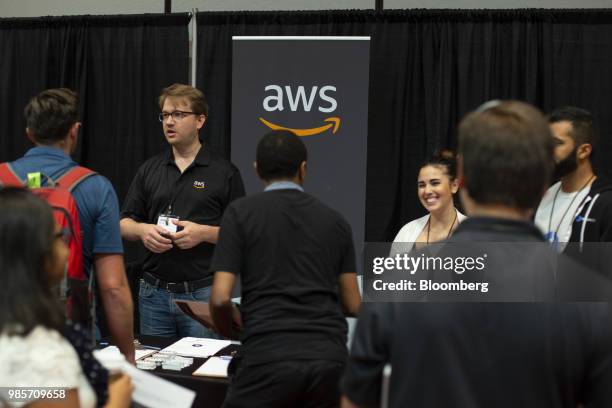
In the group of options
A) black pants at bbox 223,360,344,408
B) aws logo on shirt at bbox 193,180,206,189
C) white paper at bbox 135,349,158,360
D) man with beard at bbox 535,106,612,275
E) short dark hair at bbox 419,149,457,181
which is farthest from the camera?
short dark hair at bbox 419,149,457,181

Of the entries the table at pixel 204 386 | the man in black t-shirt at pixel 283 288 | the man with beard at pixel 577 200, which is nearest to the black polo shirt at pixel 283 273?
the man in black t-shirt at pixel 283 288

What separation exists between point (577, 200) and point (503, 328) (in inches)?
76.7

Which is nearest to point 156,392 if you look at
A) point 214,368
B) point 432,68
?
point 214,368

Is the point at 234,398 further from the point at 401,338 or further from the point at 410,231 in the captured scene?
the point at 410,231

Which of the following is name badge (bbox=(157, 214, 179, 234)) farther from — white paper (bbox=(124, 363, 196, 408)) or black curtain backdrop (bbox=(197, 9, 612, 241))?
white paper (bbox=(124, 363, 196, 408))

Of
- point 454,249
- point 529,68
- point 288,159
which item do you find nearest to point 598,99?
point 529,68

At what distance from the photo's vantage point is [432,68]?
4.48 m

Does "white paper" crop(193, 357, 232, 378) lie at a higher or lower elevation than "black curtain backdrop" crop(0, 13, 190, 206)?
lower

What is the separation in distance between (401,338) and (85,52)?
430 cm

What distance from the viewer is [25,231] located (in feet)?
4.18

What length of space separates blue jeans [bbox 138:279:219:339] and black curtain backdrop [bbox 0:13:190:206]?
1780 mm

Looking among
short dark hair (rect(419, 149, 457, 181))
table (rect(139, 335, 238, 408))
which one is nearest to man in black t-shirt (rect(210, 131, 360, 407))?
table (rect(139, 335, 238, 408))

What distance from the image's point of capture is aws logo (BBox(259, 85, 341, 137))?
425 cm

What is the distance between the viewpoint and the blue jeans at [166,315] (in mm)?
3145
